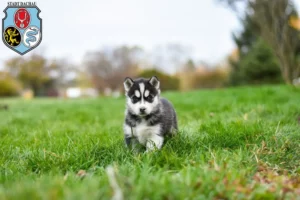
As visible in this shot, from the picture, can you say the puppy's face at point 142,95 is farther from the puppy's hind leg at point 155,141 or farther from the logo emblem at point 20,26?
the logo emblem at point 20,26

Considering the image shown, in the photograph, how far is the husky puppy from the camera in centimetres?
363

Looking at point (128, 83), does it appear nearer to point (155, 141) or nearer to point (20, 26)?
point (155, 141)

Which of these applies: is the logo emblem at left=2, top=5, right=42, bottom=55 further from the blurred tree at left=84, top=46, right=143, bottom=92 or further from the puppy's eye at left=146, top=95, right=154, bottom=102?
the blurred tree at left=84, top=46, right=143, bottom=92

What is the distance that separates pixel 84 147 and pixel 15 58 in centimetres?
3986

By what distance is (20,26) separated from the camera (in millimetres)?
4852

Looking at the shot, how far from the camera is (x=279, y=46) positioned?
15.5m

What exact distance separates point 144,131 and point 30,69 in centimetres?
4000

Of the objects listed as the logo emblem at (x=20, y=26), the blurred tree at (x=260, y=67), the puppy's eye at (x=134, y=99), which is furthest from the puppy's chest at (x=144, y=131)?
the blurred tree at (x=260, y=67)

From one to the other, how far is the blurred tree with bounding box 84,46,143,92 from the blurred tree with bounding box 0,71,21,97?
9478 mm

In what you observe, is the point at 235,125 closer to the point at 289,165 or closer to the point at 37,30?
the point at 289,165

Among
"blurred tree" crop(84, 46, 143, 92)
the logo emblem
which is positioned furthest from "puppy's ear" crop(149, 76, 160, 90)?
"blurred tree" crop(84, 46, 143, 92)

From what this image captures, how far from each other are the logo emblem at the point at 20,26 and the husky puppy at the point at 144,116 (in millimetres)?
2035

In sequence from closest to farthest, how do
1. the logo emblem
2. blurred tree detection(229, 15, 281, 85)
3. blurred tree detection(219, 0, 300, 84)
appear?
the logo emblem
blurred tree detection(219, 0, 300, 84)
blurred tree detection(229, 15, 281, 85)

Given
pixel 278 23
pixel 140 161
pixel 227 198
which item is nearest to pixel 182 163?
pixel 140 161
